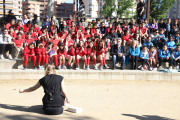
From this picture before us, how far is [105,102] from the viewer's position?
6.62 m

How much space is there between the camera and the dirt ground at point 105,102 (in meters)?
5.35

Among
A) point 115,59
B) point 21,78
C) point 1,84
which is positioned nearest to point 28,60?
point 21,78

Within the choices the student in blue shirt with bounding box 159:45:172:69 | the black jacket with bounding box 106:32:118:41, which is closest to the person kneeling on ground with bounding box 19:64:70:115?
the student in blue shirt with bounding box 159:45:172:69

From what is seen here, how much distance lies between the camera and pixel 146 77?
10703 millimetres

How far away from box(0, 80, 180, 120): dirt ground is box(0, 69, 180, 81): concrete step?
99 cm

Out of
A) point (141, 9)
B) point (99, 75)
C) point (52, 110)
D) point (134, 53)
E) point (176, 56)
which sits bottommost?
point (52, 110)

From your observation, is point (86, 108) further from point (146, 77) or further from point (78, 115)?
point (146, 77)

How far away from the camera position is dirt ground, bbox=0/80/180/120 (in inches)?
211

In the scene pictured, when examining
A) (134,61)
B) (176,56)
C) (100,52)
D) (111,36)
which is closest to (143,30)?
(111,36)

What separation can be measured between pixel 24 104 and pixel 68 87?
2563 mm

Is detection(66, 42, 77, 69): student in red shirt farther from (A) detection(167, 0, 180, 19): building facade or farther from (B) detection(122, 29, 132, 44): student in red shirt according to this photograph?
(A) detection(167, 0, 180, 19): building facade

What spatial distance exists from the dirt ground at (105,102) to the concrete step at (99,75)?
0.99 metres

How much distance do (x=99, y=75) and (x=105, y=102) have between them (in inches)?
159

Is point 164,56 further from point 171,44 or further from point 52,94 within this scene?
point 52,94
